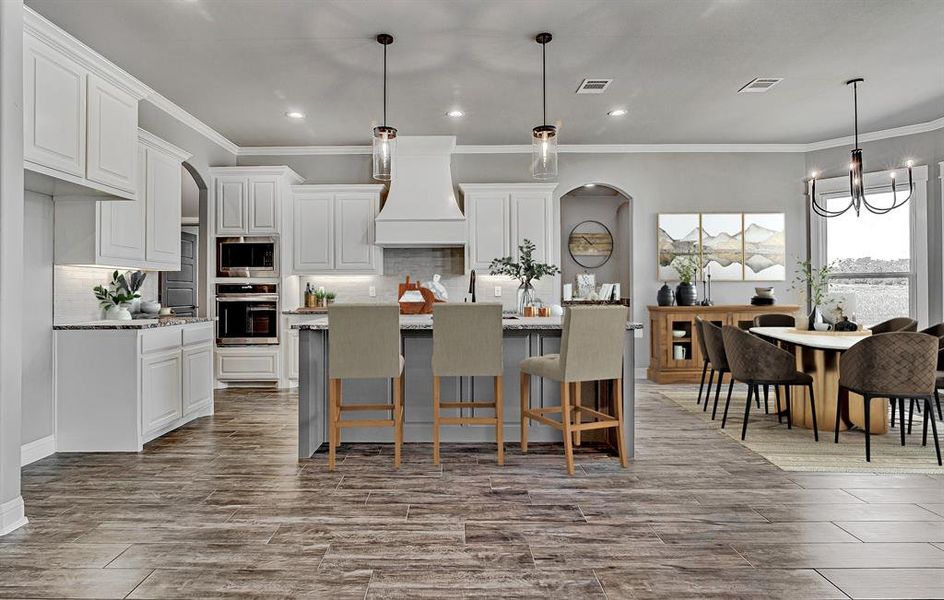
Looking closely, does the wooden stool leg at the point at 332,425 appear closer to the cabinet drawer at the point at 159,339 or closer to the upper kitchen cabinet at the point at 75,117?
the cabinet drawer at the point at 159,339

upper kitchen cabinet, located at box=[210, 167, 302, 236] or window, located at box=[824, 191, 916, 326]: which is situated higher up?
upper kitchen cabinet, located at box=[210, 167, 302, 236]

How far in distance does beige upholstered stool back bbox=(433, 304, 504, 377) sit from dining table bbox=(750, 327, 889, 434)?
2.32 meters

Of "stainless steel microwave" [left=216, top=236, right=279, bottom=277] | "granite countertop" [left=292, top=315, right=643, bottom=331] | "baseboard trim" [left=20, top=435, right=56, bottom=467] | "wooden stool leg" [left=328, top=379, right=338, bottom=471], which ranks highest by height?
"stainless steel microwave" [left=216, top=236, right=279, bottom=277]

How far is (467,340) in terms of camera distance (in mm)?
3436

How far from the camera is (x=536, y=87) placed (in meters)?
4.86

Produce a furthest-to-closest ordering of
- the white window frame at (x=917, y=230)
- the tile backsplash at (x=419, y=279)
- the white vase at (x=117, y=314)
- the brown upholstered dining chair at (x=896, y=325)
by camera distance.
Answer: the tile backsplash at (x=419, y=279) < the white window frame at (x=917, y=230) < the brown upholstered dining chair at (x=896, y=325) < the white vase at (x=117, y=314)

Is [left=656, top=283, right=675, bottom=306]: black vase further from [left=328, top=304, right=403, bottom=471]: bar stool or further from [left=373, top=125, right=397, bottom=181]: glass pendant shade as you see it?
[left=328, top=304, right=403, bottom=471]: bar stool

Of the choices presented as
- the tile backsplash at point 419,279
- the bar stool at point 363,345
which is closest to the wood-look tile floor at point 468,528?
the bar stool at point 363,345

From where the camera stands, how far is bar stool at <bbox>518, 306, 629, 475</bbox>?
3281mm

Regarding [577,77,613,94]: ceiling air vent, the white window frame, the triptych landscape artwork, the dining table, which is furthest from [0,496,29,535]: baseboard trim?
the white window frame

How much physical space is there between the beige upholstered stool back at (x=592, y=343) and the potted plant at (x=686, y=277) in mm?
3476

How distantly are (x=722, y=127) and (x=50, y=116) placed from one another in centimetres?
592

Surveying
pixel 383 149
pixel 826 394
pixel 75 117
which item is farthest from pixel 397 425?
pixel 826 394

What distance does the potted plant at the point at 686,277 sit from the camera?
21.6 ft
